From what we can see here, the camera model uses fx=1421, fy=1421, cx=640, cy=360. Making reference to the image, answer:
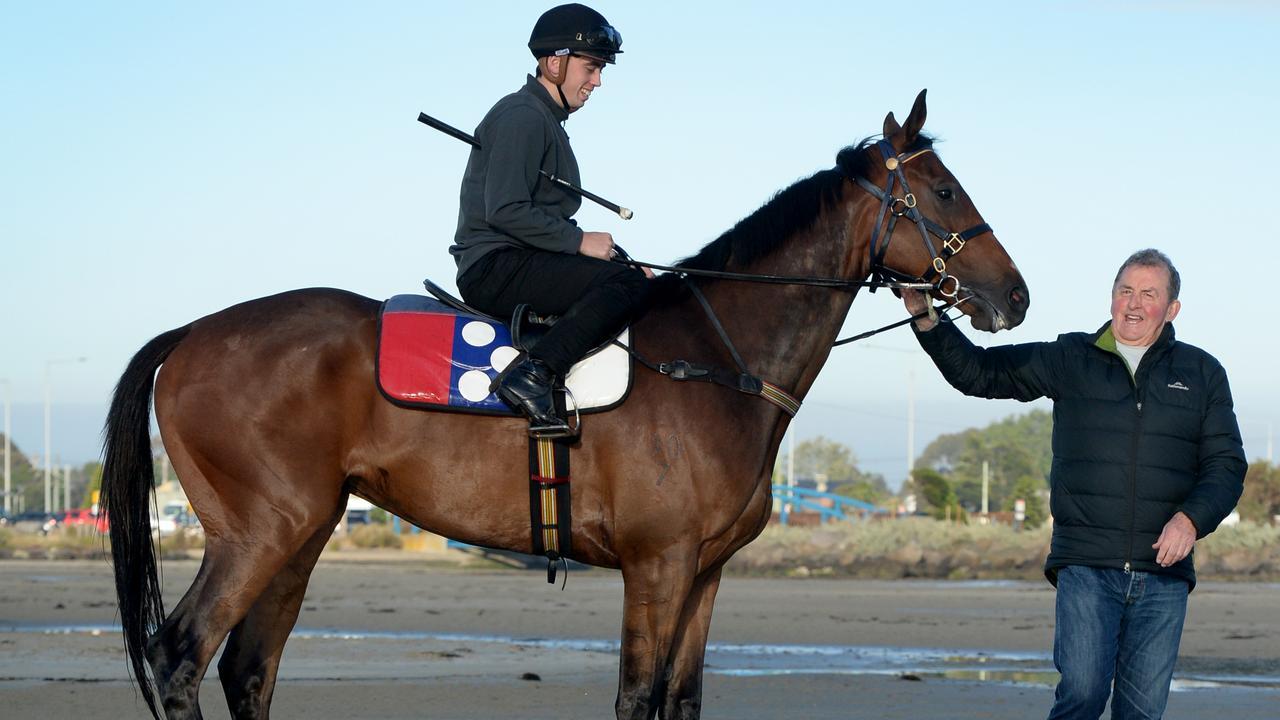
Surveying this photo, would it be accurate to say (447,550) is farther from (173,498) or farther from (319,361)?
(173,498)

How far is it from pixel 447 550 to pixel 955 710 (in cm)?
2522

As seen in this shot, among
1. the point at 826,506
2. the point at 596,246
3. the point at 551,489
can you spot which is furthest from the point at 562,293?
the point at 826,506

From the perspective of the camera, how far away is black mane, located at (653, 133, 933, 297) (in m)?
6.50

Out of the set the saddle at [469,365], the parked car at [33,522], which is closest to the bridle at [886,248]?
the saddle at [469,365]

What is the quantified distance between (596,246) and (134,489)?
2430 millimetres

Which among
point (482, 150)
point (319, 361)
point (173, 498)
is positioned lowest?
point (173, 498)

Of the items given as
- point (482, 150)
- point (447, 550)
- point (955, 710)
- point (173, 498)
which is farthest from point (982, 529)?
point (173, 498)

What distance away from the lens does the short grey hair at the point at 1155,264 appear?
5.69 metres

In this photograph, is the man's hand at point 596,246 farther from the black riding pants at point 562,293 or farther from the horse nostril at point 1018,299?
the horse nostril at point 1018,299

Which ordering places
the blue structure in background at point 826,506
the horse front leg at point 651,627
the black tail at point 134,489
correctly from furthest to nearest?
the blue structure in background at point 826,506
the black tail at point 134,489
the horse front leg at point 651,627

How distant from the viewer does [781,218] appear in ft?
21.4

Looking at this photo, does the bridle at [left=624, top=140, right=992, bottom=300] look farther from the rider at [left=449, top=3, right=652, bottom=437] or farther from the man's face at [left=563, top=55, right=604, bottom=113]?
the man's face at [left=563, top=55, right=604, bottom=113]

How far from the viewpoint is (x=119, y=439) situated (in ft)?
21.5

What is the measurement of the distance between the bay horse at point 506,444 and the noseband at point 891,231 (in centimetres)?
1
